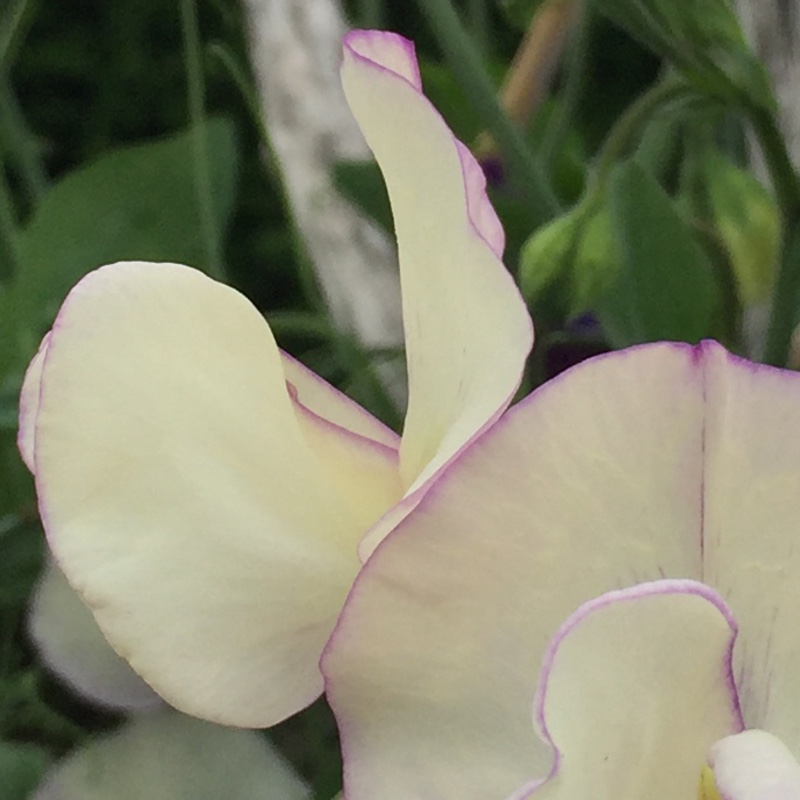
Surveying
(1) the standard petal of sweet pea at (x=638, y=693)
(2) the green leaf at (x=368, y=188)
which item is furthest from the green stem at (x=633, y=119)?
(1) the standard petal of sweet pea at (x=638, y=693)

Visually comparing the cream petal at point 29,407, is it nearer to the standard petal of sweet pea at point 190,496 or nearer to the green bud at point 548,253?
the standard petal of sweet pea at point 190,496

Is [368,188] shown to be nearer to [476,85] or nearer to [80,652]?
[476,85]

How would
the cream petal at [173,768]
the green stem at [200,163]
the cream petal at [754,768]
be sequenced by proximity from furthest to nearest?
the green stem at [200,163], the cream petal at [173,768], the cream petal at [754,768]

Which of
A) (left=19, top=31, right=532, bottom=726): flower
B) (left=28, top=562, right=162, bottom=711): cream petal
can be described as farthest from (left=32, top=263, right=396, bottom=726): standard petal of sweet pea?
(left=28, top=562, right=162, bottom=711): cream petal

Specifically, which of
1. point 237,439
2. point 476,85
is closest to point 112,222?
point 476,85

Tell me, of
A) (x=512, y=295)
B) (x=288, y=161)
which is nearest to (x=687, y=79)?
(x=512, y=295)

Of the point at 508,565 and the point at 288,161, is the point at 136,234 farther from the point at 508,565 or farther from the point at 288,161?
the point at 508,565
